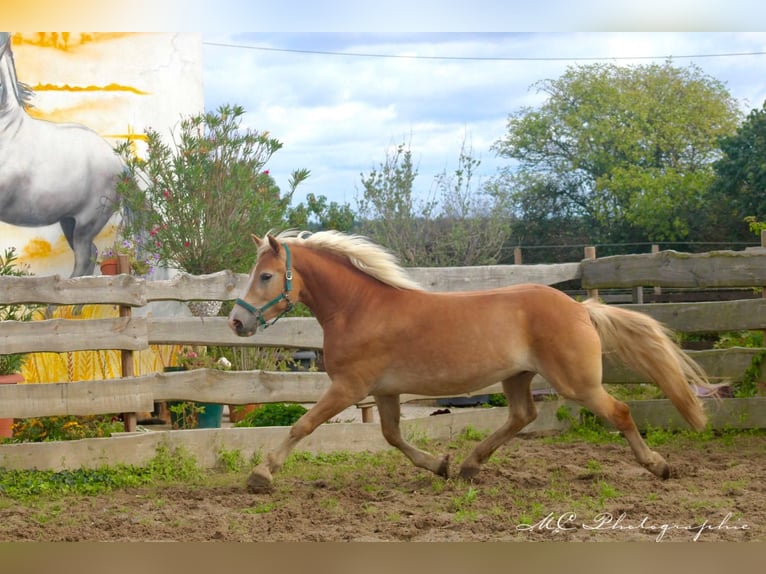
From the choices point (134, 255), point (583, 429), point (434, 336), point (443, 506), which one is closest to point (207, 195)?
point (134, 255)

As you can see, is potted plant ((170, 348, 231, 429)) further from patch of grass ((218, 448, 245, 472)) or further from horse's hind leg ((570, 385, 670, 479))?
horse's hind leg ((570, 385, 670, 479))

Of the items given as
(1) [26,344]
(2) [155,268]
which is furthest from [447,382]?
(2) [155,268]

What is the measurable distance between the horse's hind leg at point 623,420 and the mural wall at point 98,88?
175 inches

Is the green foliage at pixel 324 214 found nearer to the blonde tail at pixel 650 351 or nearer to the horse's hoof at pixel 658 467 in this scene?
the blonde tail at pixel 650 351

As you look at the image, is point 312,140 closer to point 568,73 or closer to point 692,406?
point 568,73

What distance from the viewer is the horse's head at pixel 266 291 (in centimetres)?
429

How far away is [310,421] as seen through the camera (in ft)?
14.5

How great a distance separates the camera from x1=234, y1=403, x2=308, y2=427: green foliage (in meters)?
5.72

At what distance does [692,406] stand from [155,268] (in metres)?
5.62

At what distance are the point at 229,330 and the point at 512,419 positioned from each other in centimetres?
190

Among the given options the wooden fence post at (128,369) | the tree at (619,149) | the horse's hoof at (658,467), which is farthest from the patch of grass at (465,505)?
the tree at (619,149)

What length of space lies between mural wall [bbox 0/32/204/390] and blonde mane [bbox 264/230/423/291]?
3.50 metres

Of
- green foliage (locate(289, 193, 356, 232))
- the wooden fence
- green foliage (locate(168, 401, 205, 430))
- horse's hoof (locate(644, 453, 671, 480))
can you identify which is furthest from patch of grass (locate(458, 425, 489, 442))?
green foliage (locate(289, 193, 356, 232))

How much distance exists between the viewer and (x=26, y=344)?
5.19 metres
